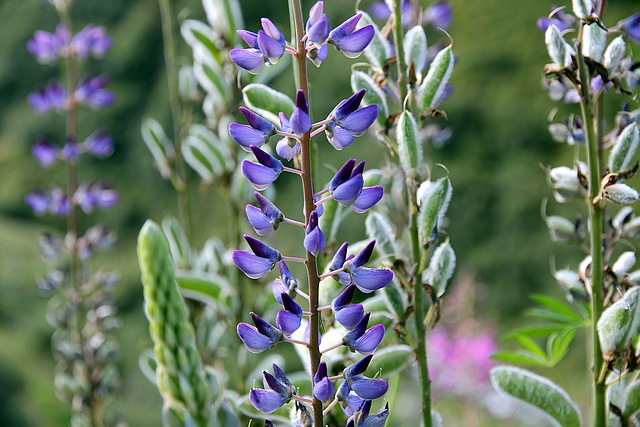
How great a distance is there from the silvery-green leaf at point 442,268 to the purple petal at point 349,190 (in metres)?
0.10

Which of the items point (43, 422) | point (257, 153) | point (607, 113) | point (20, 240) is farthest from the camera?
point (20, 240)

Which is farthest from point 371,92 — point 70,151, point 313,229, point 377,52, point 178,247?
point 70,151

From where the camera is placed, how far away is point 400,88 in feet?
1.11

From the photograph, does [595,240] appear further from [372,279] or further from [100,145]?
[100,145]

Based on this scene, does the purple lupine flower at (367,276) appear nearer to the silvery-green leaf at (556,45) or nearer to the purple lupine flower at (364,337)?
the purple lupine flower at (364,337)

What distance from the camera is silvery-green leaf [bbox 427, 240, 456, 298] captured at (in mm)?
325

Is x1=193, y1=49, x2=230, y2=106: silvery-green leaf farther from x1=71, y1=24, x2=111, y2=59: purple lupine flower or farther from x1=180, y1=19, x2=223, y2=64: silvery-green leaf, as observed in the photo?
x1=71, y1=24, x2=111, y2=59: purple lupine flower

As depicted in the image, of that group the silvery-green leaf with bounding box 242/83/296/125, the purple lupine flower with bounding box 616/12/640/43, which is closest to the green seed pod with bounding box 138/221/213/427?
the silvery-green leaf with bounding box 242/83/296/125

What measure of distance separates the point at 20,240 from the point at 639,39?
1.85 m

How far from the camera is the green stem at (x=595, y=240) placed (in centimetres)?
32

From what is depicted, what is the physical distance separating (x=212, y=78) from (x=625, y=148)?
35cm

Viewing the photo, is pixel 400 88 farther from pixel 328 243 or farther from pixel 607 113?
pixel 607 113

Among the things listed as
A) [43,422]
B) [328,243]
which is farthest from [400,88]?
[43,422]

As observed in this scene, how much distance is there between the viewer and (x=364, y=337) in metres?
0.25
